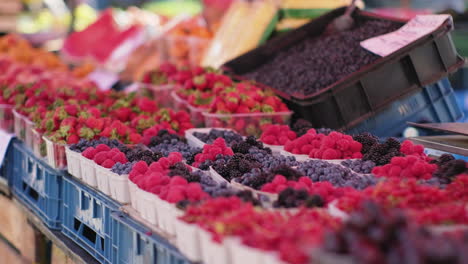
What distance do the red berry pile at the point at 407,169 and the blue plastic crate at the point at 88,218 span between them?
1.07 metres

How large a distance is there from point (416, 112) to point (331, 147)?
101cm

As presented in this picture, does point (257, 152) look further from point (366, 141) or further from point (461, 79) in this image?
point (461, 79)

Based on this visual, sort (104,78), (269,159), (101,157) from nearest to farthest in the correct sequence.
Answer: (269,159)
(101,157)
(104,78)

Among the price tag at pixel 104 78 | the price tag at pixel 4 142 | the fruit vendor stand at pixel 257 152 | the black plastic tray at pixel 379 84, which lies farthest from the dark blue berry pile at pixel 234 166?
the price tag at pixel 104 78

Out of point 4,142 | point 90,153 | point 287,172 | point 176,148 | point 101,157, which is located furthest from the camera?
point 4,142

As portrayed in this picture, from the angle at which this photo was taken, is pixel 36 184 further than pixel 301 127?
Yes

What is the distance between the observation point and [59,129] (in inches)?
132

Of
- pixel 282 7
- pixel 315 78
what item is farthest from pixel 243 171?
pixel 282 7

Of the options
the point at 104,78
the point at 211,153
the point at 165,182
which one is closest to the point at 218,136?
the point at 211,153

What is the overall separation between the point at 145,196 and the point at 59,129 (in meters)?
1.31

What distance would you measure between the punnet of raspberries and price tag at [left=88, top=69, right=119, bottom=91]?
286cm

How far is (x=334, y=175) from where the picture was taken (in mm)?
2312

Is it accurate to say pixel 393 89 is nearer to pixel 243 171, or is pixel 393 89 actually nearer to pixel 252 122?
pixel 252 122

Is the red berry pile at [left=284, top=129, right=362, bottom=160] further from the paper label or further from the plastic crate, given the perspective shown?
the plastic crate
